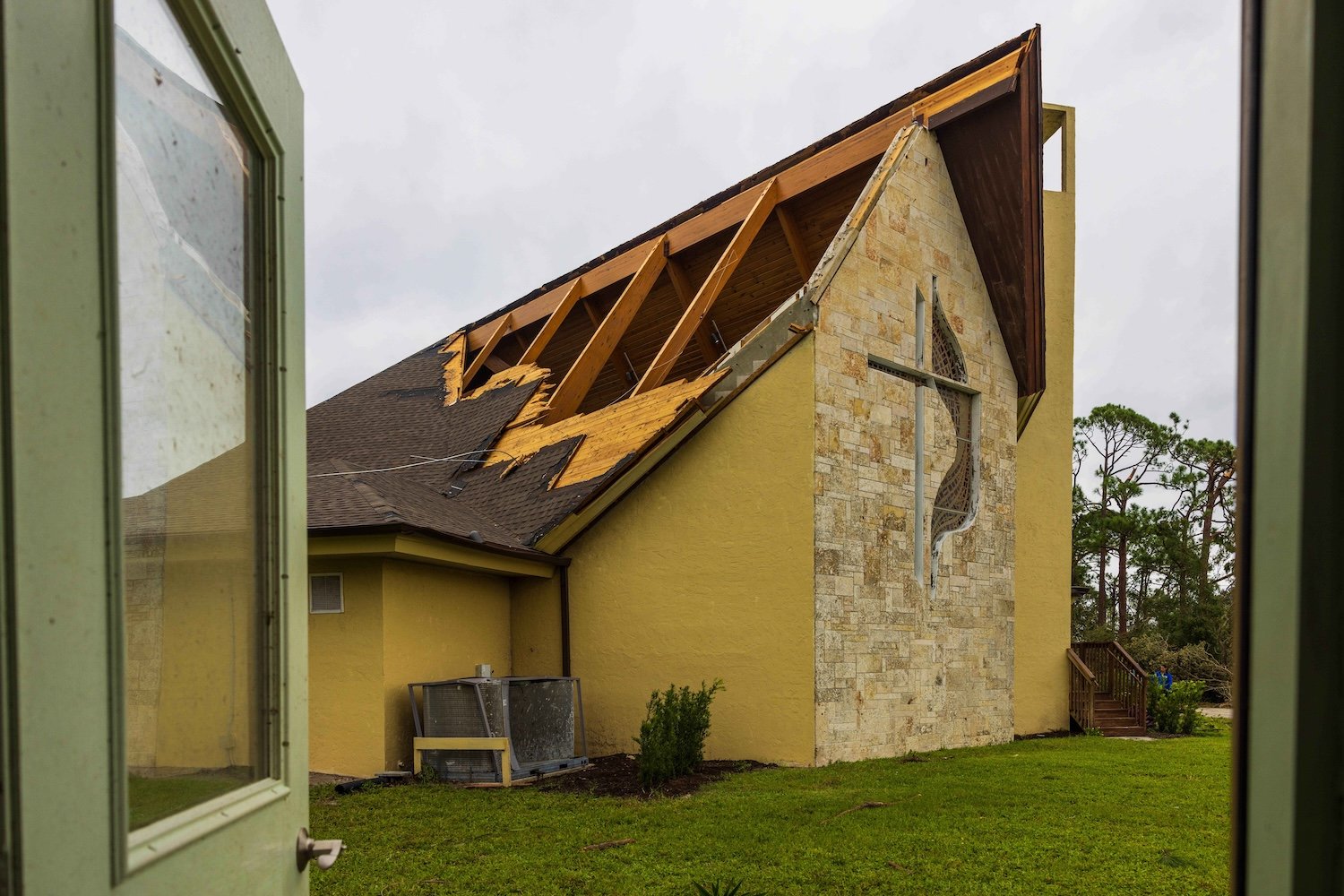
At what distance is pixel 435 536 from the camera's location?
10367 mm

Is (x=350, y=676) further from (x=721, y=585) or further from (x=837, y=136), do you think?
(x=837, y=136)

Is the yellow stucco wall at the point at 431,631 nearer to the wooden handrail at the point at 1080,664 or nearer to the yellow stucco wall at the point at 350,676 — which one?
the yellow stucco wall at the point at 350,676

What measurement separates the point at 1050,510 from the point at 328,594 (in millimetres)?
11253

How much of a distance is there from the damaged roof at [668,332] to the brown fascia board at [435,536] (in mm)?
45

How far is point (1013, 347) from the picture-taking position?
49.3 ft

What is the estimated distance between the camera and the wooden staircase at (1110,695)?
1598 cm

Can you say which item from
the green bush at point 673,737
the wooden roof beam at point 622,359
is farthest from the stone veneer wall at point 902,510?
the wooden roof beam at point 622,359

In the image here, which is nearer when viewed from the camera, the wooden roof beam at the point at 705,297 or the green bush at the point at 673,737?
the green bush at the point at 673,737

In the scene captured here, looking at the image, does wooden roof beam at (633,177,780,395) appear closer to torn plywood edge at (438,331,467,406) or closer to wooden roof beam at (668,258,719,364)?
wooden roof beam at (668,258,719,364)

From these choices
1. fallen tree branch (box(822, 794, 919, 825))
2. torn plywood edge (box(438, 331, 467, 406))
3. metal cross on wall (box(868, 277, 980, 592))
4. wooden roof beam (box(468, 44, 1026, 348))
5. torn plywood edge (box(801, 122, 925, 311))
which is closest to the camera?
fallen tree branch (box(822, 794, 919, 825))

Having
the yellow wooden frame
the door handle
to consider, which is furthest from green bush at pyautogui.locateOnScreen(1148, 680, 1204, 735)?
the door handle

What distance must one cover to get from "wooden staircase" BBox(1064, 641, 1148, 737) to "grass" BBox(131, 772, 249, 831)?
1623 centimetres

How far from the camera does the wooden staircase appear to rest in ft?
52.4

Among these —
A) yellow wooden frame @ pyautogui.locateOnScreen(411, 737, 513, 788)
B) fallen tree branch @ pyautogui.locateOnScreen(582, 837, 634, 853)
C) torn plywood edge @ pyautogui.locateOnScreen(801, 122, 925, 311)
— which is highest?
torn plywood edge @ pyautogui.locateOnScreen(801, 122, 925, 311)
